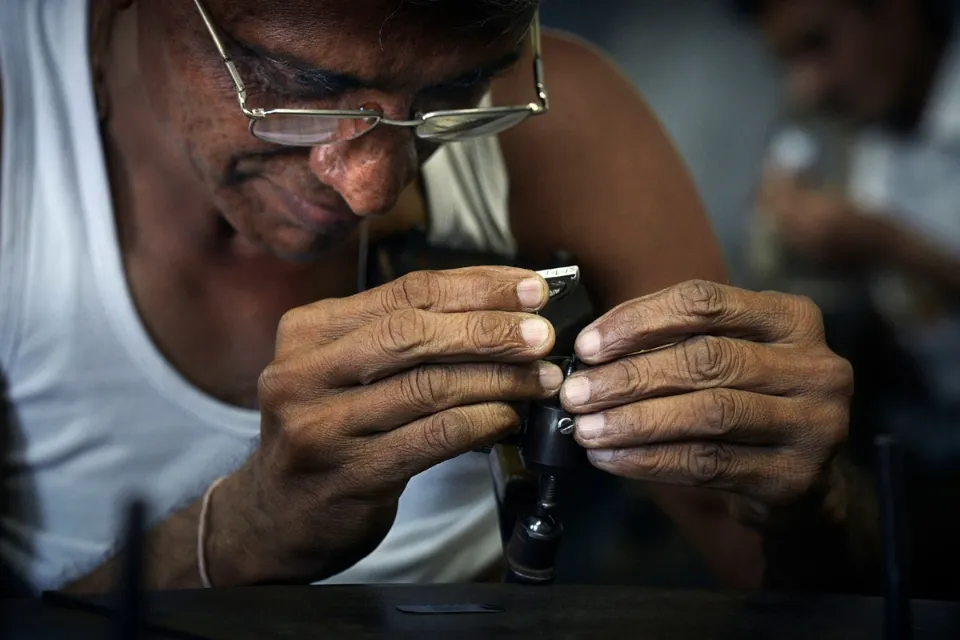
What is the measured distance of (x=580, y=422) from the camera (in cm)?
71

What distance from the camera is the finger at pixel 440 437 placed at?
704 mm

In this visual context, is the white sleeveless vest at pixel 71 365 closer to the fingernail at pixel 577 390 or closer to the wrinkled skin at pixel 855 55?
the fingernail at pixel 577 390

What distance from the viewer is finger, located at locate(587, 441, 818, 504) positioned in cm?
75

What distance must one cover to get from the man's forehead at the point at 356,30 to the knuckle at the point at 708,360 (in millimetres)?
305

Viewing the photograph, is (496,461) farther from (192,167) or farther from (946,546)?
(946,546)

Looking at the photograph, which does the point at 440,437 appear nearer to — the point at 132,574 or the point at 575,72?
the point at 132,574

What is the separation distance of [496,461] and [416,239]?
24 centimetres

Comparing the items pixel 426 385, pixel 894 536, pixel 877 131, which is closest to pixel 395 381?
pixel 426 385

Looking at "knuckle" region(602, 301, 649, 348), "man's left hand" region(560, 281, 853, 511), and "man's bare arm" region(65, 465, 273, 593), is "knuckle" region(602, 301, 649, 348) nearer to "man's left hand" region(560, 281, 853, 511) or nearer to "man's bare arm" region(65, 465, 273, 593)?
"man's left hand" region(560, 281, 853, 511)

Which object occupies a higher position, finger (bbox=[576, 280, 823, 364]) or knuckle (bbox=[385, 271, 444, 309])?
knuckle (bbox=[385, 271, 444, 309])

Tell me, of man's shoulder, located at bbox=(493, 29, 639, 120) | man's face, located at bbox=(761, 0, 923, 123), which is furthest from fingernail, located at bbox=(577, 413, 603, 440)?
man's face, located at bbox=(761, 0, 923, 123)

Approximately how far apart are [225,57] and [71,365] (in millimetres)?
307

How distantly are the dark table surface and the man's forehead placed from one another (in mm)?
404

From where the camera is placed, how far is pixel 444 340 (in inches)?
26.7
